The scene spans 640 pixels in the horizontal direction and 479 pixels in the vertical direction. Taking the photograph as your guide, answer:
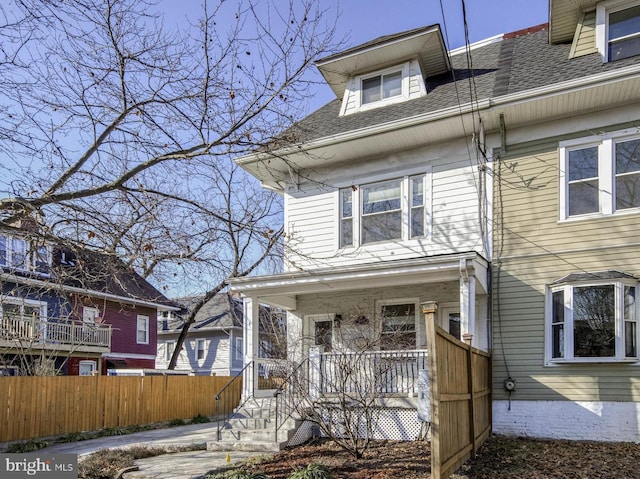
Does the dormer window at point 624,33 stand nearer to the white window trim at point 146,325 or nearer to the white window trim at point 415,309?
the white window trim at point 415,309

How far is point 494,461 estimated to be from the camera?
23.8ft

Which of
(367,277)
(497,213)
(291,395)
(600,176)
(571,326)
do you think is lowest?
(291,395)

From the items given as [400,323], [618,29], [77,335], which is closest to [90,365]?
[77,335]

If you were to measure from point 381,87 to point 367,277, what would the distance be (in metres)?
4.95

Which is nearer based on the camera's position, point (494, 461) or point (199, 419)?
point (494, 461)

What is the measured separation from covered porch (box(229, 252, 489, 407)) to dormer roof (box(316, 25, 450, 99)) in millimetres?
4937

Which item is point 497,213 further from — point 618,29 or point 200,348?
point 200,348

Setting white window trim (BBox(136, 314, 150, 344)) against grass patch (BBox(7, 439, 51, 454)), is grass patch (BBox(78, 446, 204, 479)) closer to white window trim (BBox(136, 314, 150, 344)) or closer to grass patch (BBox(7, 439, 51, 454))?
grass patch (BBox(7, 439, 51, 454))

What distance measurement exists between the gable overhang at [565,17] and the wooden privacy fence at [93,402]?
46.6 feet

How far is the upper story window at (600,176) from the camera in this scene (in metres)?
9.27

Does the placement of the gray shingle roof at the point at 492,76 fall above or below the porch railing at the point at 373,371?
above

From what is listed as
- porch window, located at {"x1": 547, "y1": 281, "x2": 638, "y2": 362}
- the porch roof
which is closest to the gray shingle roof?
the porch roof

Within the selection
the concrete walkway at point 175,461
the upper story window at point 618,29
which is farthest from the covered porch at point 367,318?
the upper story window at point 618,29

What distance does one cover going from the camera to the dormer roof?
464 inches
